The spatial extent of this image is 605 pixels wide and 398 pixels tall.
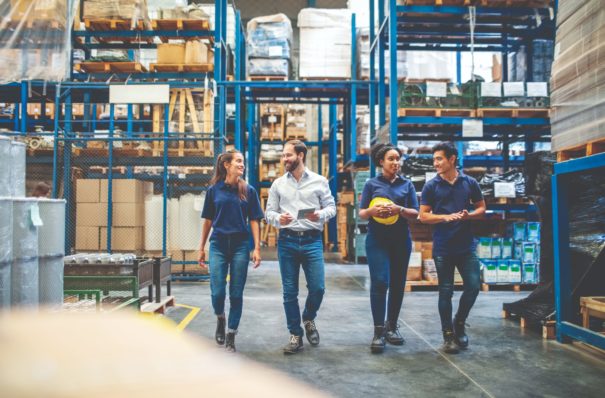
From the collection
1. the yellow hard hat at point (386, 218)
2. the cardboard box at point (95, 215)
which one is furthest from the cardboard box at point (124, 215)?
the yellow hard hat at point (386, 218)

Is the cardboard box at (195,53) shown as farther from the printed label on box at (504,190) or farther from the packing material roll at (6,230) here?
the packing material roll at (6,230)

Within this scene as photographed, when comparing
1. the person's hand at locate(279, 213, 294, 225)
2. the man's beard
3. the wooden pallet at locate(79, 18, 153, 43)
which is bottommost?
the person's hand at locate(279, 213, 294, 225)

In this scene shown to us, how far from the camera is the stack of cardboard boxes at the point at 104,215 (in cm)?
903

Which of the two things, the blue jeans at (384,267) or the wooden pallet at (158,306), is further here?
the wooden pallet at (158,306)

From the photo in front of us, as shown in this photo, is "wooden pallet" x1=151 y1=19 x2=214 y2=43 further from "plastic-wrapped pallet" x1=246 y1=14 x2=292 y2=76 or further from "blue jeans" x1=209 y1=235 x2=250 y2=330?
"blue jeans" x1=209 y1=235 x2=250 y2=330

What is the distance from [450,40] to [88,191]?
7703 mm

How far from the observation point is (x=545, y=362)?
4.14 metres

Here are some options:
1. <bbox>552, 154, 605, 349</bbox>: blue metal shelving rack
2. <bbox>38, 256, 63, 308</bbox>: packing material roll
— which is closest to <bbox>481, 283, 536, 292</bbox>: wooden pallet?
<bbox>552, 154, 605, 349</bbox>: blue metal shelving rack

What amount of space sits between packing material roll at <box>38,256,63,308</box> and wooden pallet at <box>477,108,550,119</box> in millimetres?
6942

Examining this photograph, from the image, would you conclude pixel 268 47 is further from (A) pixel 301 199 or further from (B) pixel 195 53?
(A) pixel 301 199

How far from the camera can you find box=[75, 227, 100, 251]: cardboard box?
9094 millimetres

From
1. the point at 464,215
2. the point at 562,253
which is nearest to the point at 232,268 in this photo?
the point at 464,215

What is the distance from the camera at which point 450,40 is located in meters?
10.4

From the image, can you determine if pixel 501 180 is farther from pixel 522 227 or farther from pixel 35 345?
pixel 35 345
